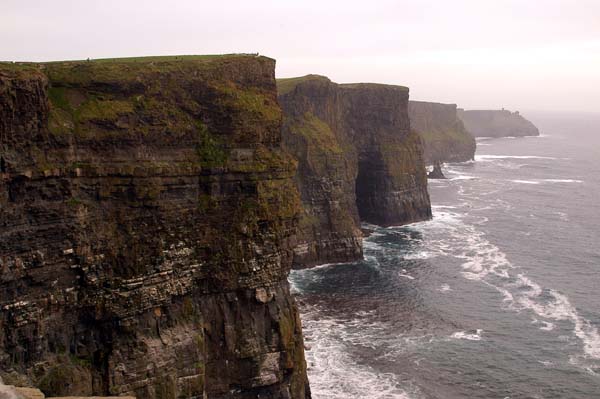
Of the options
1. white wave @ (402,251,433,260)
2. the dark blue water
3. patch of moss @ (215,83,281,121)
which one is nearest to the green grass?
the dark blue water

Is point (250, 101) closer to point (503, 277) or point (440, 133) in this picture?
point (503, 277)

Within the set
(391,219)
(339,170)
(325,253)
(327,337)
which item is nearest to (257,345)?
(327,337)

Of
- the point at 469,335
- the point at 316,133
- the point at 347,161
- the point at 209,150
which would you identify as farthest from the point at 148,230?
the point at 347,161

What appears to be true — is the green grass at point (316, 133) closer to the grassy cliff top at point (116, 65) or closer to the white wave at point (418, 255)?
the white wave at point (418, 255)

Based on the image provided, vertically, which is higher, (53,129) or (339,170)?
(53,129)

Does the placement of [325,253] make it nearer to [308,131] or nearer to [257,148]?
[308,131]

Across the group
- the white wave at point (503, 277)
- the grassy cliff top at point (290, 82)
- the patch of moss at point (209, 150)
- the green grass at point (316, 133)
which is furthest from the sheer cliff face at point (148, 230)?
the grassy cliff top at point (290, 82)

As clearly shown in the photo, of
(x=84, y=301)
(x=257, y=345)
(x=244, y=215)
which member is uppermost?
(x=244, y=215)
